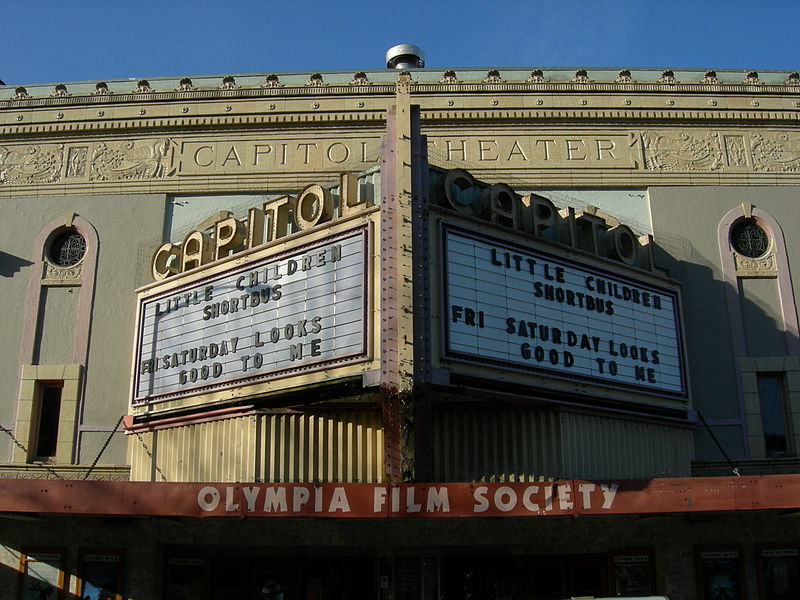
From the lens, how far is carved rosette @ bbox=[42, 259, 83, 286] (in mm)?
20234

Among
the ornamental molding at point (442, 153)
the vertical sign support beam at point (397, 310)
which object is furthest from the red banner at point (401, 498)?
the ornamental molding at point (442, 153)

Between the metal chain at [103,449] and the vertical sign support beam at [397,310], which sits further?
the metal chain at [103,449]

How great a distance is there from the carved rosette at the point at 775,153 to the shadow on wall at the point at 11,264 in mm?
17828

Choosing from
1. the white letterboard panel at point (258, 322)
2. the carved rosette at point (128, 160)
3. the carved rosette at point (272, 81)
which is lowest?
the white letterboard panel at point (258, 322)

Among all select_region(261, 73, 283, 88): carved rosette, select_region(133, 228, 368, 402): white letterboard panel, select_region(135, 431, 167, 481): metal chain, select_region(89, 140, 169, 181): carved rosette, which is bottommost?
select_region(135, 431, 167, 481): metal chain

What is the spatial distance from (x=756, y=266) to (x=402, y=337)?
34.6 ft

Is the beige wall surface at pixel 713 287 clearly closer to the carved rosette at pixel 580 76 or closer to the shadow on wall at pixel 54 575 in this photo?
the carved rosette at pixel 580 76

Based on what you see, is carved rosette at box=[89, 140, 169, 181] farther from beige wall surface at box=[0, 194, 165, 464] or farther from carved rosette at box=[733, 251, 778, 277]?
carved rosette at box=[733, 251, 778, 277]

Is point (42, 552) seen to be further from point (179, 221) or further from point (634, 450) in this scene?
point (634, 450)

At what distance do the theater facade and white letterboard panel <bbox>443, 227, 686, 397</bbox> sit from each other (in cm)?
6

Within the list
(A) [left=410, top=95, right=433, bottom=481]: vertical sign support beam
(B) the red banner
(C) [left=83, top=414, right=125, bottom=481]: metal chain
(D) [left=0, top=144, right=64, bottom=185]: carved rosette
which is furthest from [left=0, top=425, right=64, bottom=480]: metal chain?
(A) [left=410, top=95, right=433, bottom=481]: vertical sign support beam

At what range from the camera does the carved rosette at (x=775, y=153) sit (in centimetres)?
2119

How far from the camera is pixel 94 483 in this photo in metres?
14.6

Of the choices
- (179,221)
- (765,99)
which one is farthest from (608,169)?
Result: (179,221)
